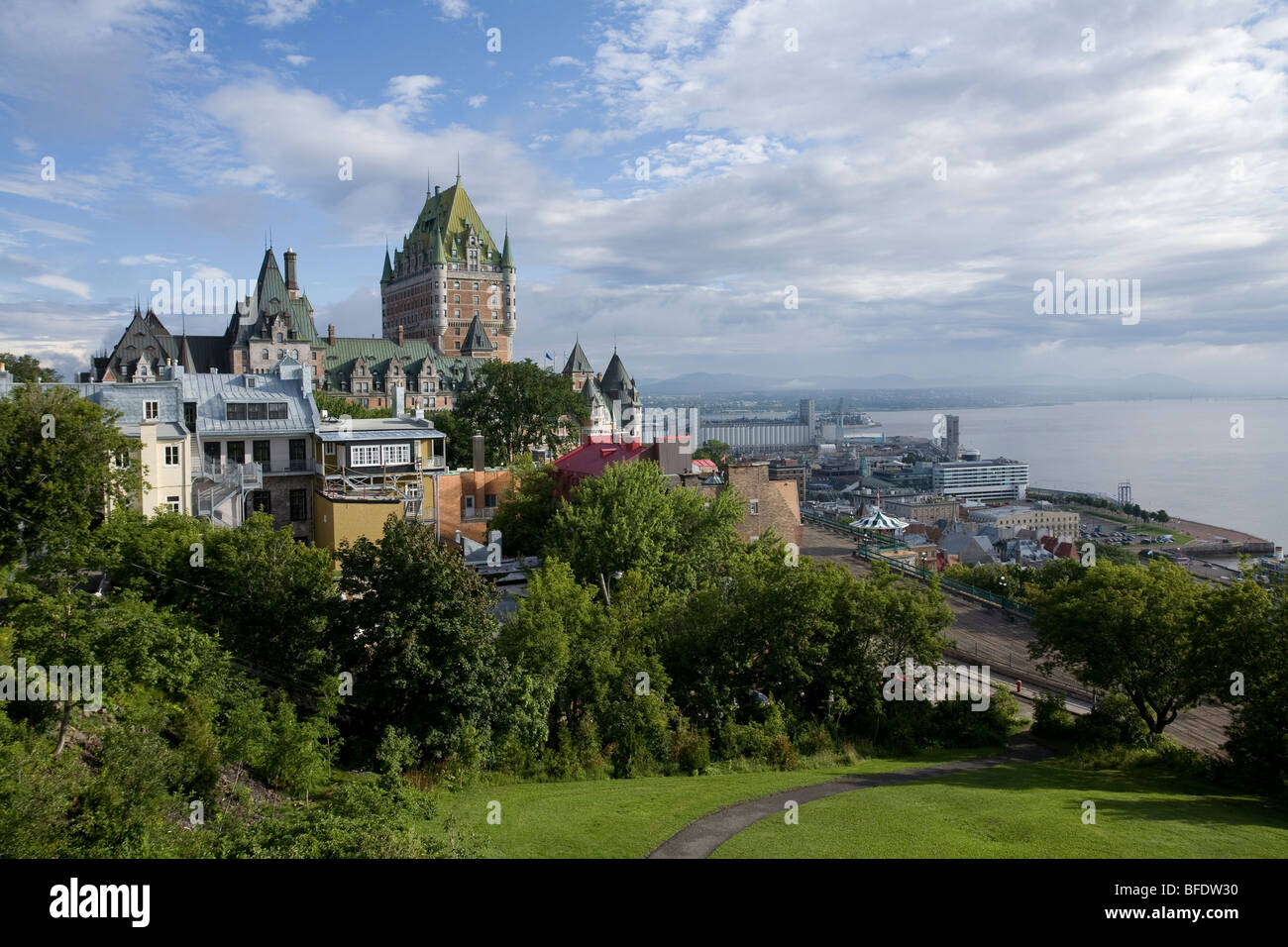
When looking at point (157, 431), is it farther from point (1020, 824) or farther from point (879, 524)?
point (879, 524)

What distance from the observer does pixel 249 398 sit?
1368 inches

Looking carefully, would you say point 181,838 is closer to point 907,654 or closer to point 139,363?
point 907,654

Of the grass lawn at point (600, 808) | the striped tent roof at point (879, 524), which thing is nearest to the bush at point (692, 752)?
the grass lawn at point (600, 808)

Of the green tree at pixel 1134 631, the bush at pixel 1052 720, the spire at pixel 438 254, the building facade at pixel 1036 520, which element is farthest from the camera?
the building facade at pixel 1036 520

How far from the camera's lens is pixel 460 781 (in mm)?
18641

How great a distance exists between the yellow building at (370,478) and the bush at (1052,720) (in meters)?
21.6

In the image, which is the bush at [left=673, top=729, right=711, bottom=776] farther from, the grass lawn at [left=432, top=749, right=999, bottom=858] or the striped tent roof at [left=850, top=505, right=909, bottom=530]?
the striped tent roof at [left=850, top=505, right=909, bottom=530]

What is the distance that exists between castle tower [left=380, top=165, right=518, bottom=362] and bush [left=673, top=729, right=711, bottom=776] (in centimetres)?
12485

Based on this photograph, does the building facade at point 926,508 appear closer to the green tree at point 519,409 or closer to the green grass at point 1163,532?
the green grass at point 1163,532

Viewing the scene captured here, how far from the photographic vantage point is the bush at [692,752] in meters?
21.5

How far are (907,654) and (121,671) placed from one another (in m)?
18.9
